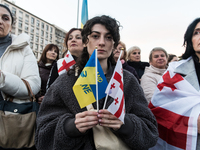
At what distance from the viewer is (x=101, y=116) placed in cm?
94

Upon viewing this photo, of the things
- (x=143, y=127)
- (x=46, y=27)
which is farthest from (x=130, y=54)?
(x=46, y=27)

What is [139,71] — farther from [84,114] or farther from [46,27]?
[46,27]

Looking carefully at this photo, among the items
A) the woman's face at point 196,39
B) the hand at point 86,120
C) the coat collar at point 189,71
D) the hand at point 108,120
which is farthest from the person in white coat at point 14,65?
the woman's face at point 196,39

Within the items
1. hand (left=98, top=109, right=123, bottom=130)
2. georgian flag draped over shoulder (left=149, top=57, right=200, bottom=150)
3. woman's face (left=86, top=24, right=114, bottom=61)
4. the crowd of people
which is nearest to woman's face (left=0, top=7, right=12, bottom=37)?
the crowd of people

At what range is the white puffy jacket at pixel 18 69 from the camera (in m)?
1.48

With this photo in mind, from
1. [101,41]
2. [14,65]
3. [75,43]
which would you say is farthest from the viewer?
[75,43]

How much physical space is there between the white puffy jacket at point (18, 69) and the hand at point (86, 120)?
35.1 inches

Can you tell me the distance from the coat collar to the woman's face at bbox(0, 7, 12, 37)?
6.77 ft

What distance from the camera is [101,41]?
1320 mm

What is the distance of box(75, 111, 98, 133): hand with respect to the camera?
94 centimetres

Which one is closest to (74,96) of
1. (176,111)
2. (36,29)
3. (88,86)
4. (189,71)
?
(88,86)

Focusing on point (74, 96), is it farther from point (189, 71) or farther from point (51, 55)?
point (51, 55)

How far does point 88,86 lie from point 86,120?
22 cm

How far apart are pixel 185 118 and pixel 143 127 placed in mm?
613
